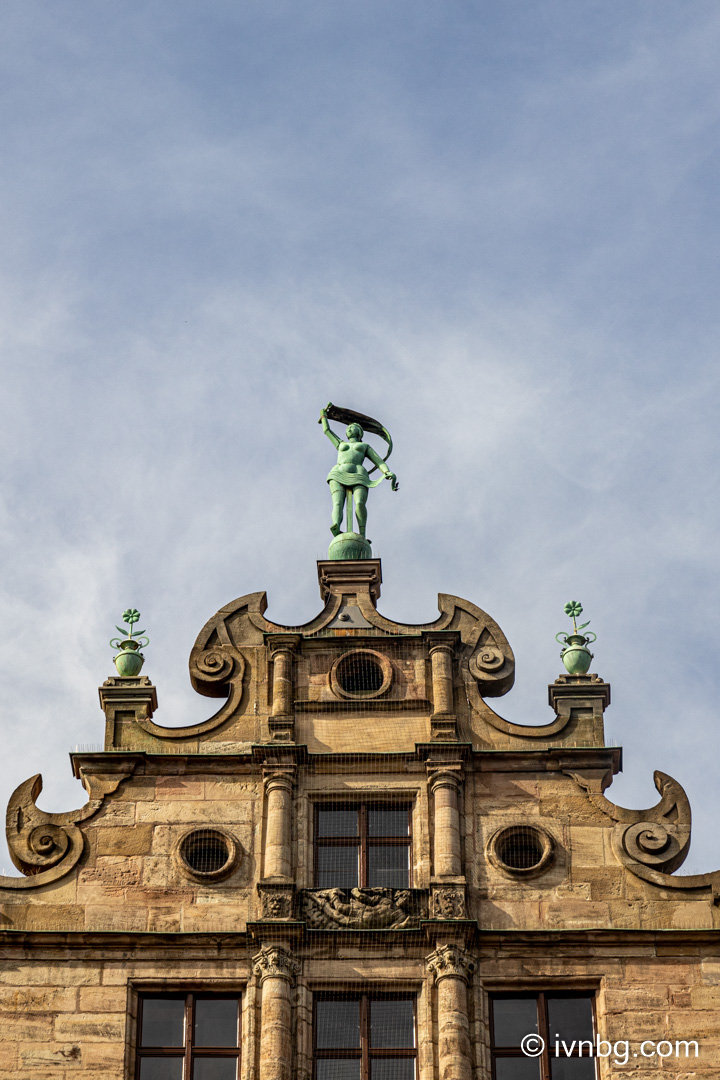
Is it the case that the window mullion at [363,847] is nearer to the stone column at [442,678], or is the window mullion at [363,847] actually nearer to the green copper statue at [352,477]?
the stone column at [442,678]

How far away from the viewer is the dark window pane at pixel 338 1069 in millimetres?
28062

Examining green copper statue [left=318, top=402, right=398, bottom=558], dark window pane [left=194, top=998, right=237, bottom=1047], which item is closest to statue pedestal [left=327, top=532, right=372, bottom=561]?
green copper statue [left=318, top=402, right=398, bottom=558]

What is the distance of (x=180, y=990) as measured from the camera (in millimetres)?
28609

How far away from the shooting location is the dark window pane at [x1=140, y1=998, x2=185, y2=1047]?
2839cm

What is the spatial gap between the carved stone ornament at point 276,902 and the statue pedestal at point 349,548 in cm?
575

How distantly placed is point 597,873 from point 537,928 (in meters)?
1.16

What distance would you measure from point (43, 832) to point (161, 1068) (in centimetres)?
367

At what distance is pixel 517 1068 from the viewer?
2820 cm

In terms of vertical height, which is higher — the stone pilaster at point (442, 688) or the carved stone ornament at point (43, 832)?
the stone pilaster at point (442, 688)

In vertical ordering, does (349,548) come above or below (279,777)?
above

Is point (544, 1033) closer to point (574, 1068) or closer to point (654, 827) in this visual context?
point (574, 1068)

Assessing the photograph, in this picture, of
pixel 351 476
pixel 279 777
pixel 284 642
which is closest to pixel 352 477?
pixel 351 476

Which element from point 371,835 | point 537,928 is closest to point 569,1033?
point 537,928

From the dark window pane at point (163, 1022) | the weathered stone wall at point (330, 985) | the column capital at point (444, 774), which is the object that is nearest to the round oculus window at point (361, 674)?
the column capital at point (444, 774)
